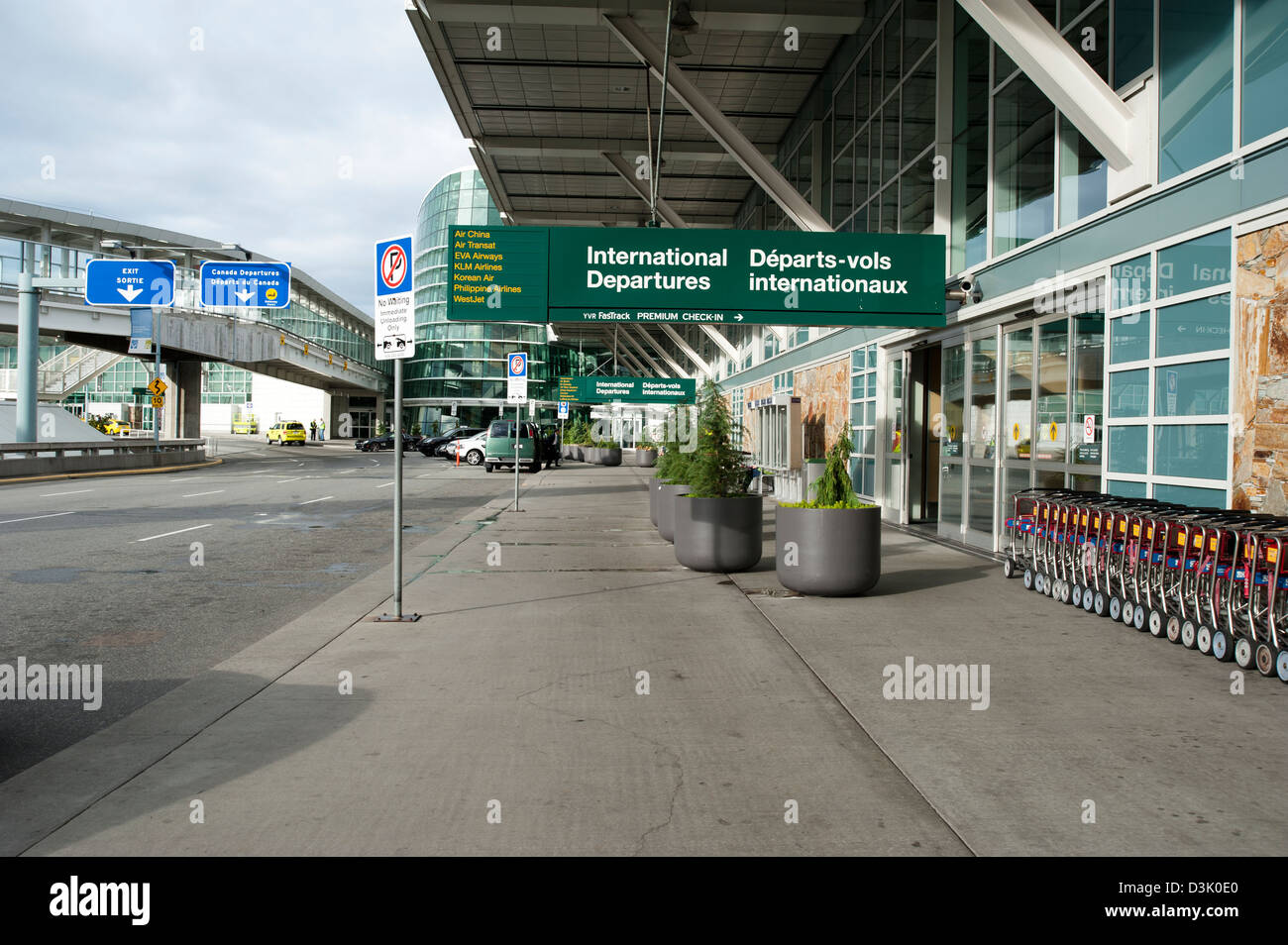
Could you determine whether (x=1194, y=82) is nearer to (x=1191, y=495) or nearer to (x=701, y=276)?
(x=1191, y=495)

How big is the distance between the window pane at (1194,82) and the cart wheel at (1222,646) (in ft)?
13.4

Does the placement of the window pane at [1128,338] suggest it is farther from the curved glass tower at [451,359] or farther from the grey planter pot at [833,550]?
the curved glass tower at [451,359]

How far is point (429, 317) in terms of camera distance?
96.4 m

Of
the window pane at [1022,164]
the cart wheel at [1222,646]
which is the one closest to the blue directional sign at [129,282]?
A: the window pane at [1022,164]

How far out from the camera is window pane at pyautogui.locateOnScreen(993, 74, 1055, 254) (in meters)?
11.6

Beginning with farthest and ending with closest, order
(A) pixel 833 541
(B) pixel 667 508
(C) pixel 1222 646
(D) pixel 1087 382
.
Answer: (B) pixel 667 508 < (D) pixel 1087 382 < (A) pixel 833 541 < (C) pixel 1222 646

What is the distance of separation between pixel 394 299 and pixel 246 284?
29.6 meters

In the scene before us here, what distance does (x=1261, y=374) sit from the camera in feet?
24.3

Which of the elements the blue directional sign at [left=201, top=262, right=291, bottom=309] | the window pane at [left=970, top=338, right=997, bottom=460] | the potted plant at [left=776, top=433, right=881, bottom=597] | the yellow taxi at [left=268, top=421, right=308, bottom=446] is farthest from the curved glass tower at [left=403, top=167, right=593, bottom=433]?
the potted plant at [left=776, top=433, right=881, bottom=597]

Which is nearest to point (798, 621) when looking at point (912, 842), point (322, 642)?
point (322, 642)

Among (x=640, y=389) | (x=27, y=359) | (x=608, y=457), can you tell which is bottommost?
(x=608, y=457)

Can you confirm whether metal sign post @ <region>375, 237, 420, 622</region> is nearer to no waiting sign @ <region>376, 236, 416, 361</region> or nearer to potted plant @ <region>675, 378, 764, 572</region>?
no waiting sign @ <region>376, 236, 416, 361</region>

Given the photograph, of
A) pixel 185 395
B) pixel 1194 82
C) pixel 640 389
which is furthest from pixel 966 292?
pixel 185 395

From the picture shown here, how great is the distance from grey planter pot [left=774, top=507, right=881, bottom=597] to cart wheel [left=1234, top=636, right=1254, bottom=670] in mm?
3329
